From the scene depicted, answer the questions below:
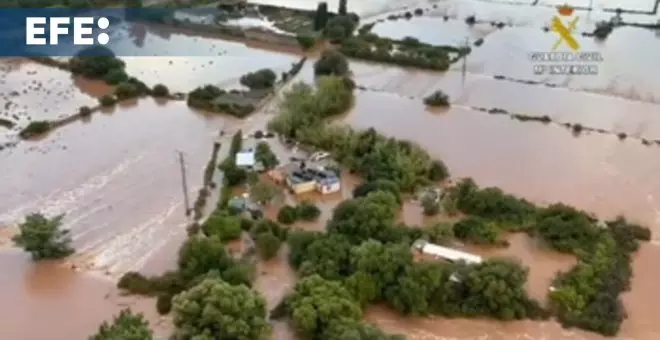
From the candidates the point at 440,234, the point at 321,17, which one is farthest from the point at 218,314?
the point at 321,17

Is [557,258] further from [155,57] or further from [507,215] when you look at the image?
[155,57]

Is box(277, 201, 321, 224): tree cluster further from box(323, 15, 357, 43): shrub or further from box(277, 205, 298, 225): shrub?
box(323, 15, 357, 43): shrub

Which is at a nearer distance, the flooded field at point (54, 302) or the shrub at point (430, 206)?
the flooded field at point (54, 302)

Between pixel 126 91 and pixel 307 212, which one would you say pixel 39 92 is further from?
pixel 307 212

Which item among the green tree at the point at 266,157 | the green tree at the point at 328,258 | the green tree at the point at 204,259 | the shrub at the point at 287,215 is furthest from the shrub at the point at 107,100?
the green tree at the point at 328,258

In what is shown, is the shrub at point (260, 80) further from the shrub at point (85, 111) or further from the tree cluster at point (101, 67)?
the shrub at point (85, 111)
